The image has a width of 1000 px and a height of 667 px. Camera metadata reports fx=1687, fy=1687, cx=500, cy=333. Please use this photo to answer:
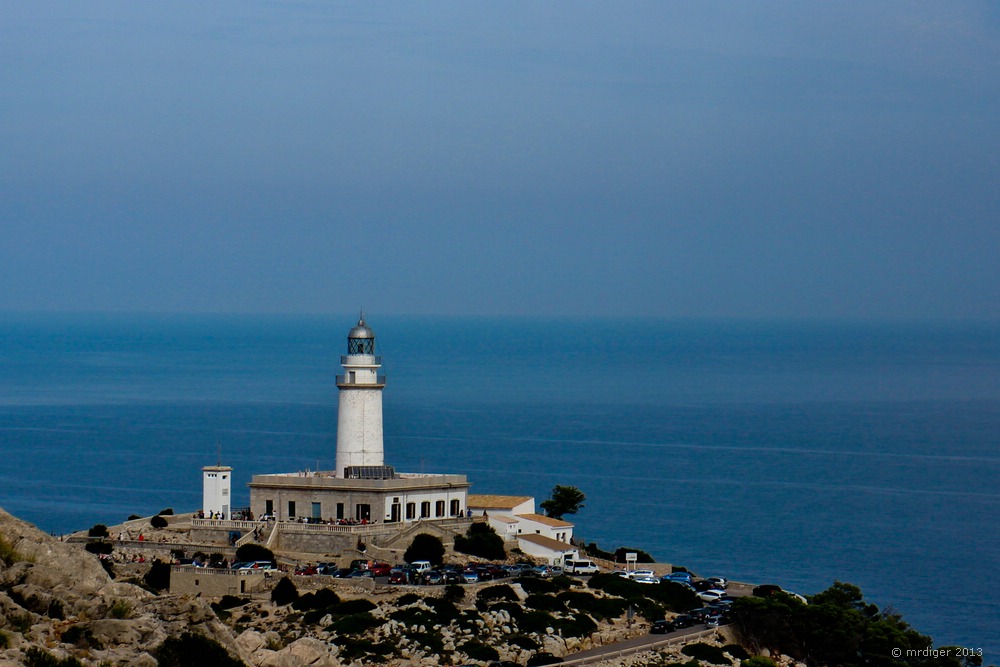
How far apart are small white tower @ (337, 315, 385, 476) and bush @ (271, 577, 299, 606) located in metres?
10.3

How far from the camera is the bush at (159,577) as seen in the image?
1789 inches

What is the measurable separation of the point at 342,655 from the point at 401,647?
154 centimetres

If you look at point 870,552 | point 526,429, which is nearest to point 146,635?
point 870,552

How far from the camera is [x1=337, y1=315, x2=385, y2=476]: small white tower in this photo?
53.5 m

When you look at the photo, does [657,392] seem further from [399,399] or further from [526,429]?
[526,429]

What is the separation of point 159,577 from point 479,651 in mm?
10990

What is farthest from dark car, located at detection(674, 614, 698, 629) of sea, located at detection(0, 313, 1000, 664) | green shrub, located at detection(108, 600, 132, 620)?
green shrub, located at detection(108, 600, 132, 620)

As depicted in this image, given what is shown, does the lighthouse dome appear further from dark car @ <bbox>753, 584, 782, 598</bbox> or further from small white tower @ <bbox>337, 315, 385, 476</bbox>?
dark car @ <bbox>753, 584, 782, 598</bbox>

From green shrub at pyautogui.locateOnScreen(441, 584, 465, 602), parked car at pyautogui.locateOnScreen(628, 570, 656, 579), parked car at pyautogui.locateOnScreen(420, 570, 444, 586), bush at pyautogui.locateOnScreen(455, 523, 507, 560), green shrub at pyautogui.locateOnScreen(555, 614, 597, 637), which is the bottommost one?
green shrub at pyautogui.locateOnScreen(555, 614, 597, 637)

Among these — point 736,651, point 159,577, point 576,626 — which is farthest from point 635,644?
point 159,577

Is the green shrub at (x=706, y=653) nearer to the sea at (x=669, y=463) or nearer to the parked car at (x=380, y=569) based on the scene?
the parked car at (x=380, y=569)

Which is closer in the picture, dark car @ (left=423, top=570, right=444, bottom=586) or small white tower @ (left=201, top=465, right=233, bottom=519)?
dark car @ (left=423, top=570, right=444, bottom=586)

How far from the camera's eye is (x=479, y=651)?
3900cm

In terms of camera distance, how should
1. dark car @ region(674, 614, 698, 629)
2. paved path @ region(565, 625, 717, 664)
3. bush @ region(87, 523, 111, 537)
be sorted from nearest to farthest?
paved path @ region(565, 625, 717, 664) → dark car @ region(674, 614, 698, 629) → bush @ region(87, 523, 111, 537)
